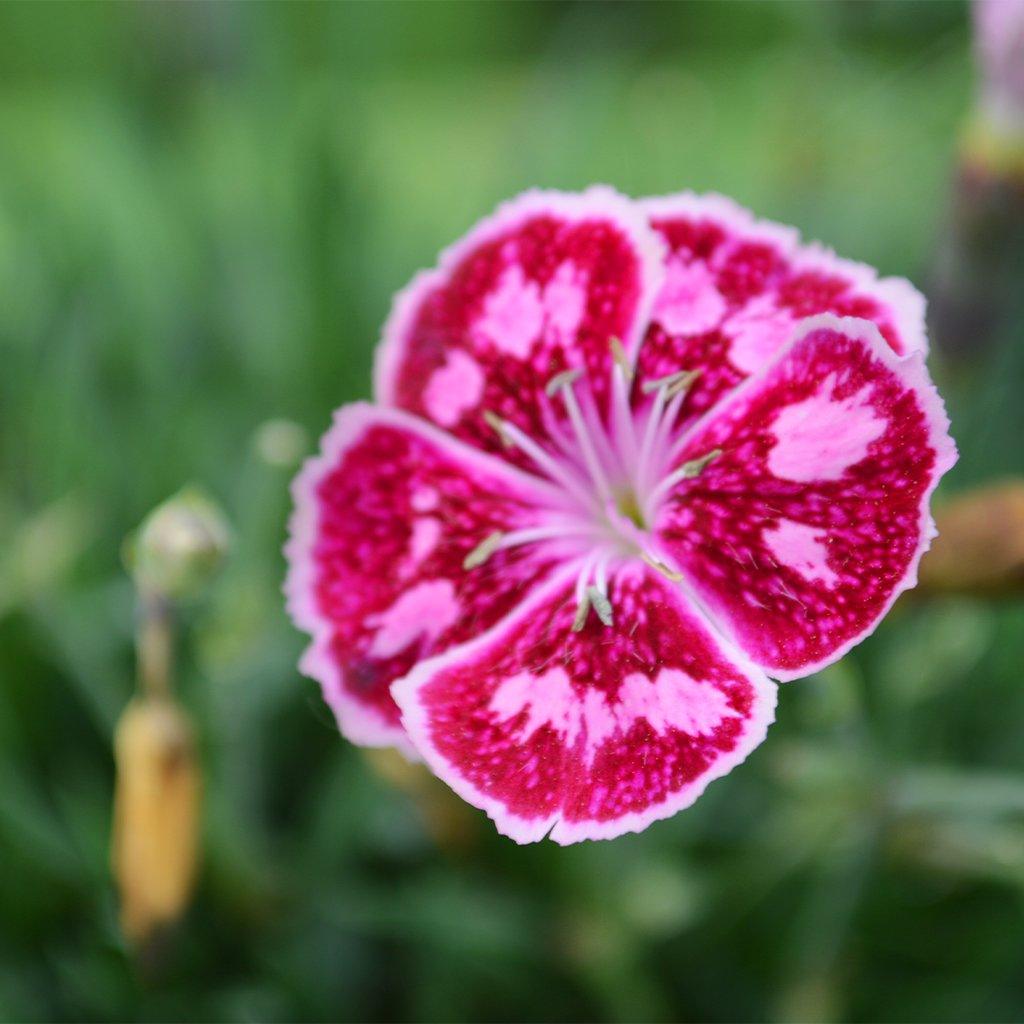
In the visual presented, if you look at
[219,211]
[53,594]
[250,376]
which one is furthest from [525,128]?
[53,594]

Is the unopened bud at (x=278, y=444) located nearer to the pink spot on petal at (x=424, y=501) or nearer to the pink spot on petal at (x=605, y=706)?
the pink spot on petal at (x=424, y=501)

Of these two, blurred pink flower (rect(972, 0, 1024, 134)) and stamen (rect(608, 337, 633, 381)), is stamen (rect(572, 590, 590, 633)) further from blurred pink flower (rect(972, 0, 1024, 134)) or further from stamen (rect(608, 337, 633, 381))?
blurred pink flower (rect(972, 0, 1024, 134))

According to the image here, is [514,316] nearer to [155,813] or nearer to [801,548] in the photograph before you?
[801,548]

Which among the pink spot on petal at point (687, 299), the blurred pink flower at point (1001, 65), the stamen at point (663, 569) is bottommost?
the stamen at point (663, 569)

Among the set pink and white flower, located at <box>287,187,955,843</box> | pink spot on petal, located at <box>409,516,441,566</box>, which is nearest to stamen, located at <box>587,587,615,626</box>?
pink and white flower, located at <box>287,187,955,843</box>

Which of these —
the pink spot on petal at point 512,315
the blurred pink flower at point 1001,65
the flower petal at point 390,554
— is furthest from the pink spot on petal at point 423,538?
the blurred pink flower at point 1001,65
